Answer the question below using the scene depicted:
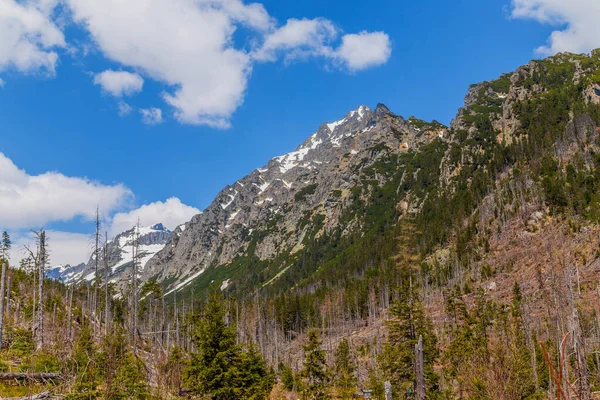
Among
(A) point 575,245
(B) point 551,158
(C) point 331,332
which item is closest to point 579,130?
(B) point 551,158

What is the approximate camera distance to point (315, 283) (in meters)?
172

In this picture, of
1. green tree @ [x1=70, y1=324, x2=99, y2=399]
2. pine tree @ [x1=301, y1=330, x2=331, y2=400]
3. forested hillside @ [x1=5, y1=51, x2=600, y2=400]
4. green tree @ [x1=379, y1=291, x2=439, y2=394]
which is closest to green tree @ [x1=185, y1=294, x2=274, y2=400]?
forested hillside @ [x1=5, y1=51, x2=600, y2=400]

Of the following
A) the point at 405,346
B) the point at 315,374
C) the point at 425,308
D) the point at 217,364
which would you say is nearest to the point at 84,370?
the point at 217,364

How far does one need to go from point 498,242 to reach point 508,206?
15.3 m

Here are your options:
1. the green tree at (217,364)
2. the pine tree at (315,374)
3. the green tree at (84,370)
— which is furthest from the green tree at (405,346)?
the green tree at (84,370)

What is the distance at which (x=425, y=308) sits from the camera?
9412 centimetres

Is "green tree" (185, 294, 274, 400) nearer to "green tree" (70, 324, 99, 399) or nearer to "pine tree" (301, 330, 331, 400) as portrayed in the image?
"green tree" (70, 324, 99, 399)

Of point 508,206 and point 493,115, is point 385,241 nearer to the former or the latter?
point 508,206

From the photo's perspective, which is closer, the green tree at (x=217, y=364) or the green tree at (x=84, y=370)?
the green tree at (x=84, y=370)

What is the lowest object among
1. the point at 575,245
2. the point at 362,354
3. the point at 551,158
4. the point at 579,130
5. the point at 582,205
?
the point at 362,354

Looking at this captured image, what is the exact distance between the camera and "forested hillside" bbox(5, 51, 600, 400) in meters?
24.2

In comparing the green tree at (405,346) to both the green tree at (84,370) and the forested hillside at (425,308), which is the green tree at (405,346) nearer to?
the forested hillside at (425,308)

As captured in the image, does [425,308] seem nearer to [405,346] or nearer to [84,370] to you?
[405,346]

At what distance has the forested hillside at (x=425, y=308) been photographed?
79.3ft
